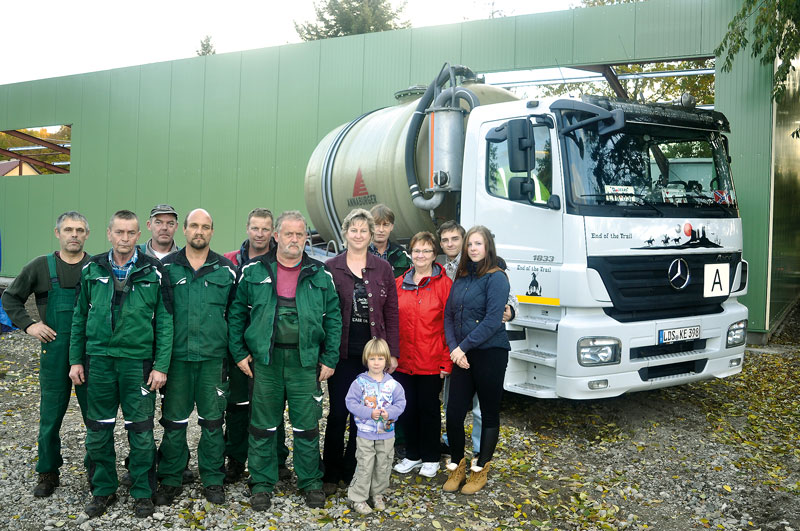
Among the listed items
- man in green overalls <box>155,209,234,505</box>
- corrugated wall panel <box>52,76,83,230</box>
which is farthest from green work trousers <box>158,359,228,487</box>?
corrugated wall panel <box>52,76,83,230</box>

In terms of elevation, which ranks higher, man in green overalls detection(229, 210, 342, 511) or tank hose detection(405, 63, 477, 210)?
tank hose detection(405, 63, 477, 210)

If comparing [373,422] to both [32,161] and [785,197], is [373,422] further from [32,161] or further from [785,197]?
[32,161]

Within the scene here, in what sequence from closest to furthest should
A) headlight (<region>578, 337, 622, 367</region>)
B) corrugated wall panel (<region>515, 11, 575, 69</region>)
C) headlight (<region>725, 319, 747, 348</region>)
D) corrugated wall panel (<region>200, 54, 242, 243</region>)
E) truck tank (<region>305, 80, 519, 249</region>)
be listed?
1. headlight (<region>578, 337, 622, 367</region>)
2. headlight (<region>725, 319, 747, 348</region>)
3. truck tank (<region>305, 80, 519, 249</region>)
4. corrugated wall panel (<region>515, 11, 575, 69</region>)
5. corrugated wall panel (<region>200, 54, 242, 243</region>)

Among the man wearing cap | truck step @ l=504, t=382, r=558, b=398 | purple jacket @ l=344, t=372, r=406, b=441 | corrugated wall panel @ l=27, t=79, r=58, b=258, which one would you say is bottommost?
truck step @ l=504, t=382, r=558, b=398

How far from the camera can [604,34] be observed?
1091 cm

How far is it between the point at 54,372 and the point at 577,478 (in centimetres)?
377

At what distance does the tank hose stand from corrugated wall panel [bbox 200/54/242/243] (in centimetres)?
873

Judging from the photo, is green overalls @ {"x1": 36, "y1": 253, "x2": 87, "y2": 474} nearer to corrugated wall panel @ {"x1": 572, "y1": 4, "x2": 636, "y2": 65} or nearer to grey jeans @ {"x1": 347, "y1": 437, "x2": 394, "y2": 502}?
grey jeans @ {"x1": 347, "y1": 437, "x2": 394, "y2": 502}

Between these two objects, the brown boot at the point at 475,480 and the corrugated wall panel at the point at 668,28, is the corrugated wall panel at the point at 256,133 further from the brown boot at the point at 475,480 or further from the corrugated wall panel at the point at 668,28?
the brown boot at the point at 475,480

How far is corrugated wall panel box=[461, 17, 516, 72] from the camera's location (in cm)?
1170

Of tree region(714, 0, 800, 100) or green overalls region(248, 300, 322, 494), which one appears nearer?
green overalls region(248, 300, 322, 494)

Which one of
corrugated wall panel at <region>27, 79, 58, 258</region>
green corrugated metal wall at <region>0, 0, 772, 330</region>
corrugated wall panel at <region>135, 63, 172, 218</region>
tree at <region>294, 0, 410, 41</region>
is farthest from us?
tree at <region>294, 0, 410, 41</region>

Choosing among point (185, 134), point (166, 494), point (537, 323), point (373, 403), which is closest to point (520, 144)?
point (537, 323)

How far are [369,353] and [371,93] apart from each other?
9662 mm
